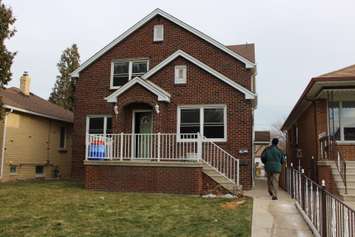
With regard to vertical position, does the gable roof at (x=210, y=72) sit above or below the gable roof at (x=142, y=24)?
below

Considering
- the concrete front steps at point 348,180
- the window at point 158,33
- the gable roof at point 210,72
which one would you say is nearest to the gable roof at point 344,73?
the concrete front steps at point 348,180

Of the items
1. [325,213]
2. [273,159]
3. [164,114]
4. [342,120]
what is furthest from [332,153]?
[325,213]

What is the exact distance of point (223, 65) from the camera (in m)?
17.6

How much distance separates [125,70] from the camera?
1902cm

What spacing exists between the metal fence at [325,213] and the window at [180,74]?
8238 mm

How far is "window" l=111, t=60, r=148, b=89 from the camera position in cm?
1878

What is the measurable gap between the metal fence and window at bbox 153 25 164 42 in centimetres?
1150

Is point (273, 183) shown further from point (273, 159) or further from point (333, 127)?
point (333, 127)

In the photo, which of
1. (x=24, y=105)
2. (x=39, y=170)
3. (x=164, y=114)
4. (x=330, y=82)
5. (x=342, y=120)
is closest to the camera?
(x=330, y=82)

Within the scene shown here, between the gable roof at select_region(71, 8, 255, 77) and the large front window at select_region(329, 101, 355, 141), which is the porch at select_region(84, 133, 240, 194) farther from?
the gable roof at select_region(71, 8, 255, 77)

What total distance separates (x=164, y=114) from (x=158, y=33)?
4845 millimetres

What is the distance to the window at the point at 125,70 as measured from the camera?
61.6 ft

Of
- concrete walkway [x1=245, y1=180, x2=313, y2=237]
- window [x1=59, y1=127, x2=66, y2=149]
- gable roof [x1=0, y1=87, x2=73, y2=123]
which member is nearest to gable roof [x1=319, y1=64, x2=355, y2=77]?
concrete walkway [x1=245, y1=180, x2=313, y2=237]

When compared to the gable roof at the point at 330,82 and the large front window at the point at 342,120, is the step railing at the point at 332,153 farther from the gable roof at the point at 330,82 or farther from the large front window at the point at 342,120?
the gable roof at the point at 330,82
